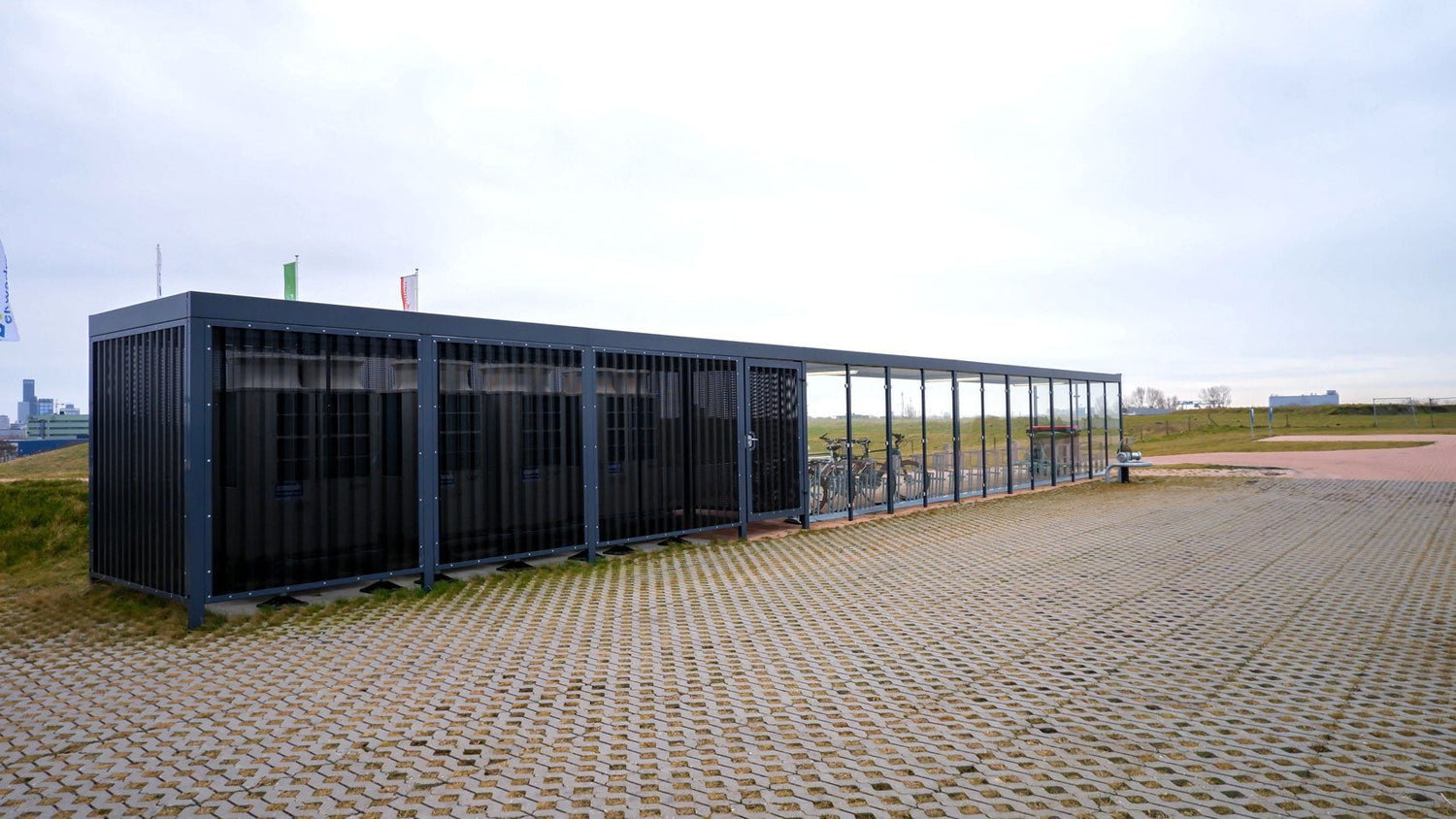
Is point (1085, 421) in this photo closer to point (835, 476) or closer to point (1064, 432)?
point (1064, 432)

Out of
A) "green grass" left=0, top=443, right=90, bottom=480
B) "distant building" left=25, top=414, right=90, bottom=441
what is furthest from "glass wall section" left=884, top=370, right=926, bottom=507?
"distant building" left=25, top=414, right=90, bottom=441

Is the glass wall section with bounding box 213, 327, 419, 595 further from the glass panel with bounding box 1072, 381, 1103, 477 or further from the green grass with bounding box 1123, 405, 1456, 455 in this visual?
the green grass with bounding box 1123, 405, 1456, 455

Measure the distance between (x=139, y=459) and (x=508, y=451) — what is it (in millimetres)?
2997

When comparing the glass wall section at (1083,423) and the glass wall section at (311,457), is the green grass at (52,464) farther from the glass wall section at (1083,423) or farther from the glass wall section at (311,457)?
the glass wall section at (1083,423)

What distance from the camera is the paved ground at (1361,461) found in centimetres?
2044

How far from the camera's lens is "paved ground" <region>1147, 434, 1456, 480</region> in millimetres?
20438

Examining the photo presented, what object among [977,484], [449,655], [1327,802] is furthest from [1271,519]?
[449,655]

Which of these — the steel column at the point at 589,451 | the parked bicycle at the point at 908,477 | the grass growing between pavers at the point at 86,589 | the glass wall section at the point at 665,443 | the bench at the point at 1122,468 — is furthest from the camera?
the bench at the point at 1122,468

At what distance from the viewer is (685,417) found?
10.4 m

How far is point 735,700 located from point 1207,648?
129 inches

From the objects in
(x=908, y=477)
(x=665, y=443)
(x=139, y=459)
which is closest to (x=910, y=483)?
(x=908, y=477)

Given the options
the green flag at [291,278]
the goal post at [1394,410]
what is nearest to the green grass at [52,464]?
the green flag at [291,278]

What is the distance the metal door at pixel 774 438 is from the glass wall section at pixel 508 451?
9.87 feet

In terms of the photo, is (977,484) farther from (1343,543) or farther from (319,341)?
(319,341)
